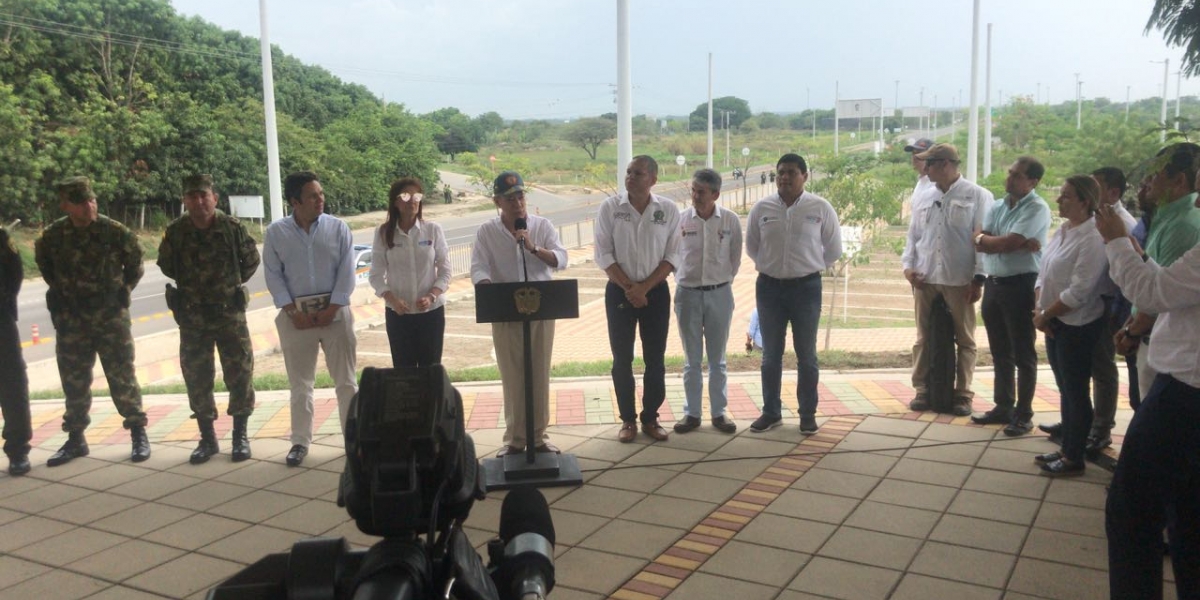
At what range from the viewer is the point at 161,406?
689cm

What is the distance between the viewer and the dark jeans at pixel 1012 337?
529 cm

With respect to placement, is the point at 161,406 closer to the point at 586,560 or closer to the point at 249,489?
the point at 249,489

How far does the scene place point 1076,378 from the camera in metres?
4.57

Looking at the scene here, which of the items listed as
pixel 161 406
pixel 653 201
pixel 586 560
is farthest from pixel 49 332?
pixel 586 560

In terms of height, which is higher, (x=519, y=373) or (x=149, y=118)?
(x=149, y=118)

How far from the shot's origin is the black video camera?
1.17 meters

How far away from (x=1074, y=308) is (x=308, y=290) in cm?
402

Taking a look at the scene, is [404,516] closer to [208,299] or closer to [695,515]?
[695,515]

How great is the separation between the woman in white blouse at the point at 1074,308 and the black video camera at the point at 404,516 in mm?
4035

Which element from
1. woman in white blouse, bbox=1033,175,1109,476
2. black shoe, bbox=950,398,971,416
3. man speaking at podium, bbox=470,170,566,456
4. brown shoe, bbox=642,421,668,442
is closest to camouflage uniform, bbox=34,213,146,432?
man speaking at podium, bbox=470,170,566,456

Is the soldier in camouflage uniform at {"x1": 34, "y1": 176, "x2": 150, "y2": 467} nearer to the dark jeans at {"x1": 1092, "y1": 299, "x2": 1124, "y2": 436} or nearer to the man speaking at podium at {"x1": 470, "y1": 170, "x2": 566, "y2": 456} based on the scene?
the man speaking at podium at {"x1": 470, "y1": 170, "x2": 566, "y2": 456}

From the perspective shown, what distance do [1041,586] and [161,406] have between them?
5984mm

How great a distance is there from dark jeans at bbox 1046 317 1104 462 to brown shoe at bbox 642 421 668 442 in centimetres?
212

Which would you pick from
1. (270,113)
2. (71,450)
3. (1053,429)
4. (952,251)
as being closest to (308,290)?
(71,450)
